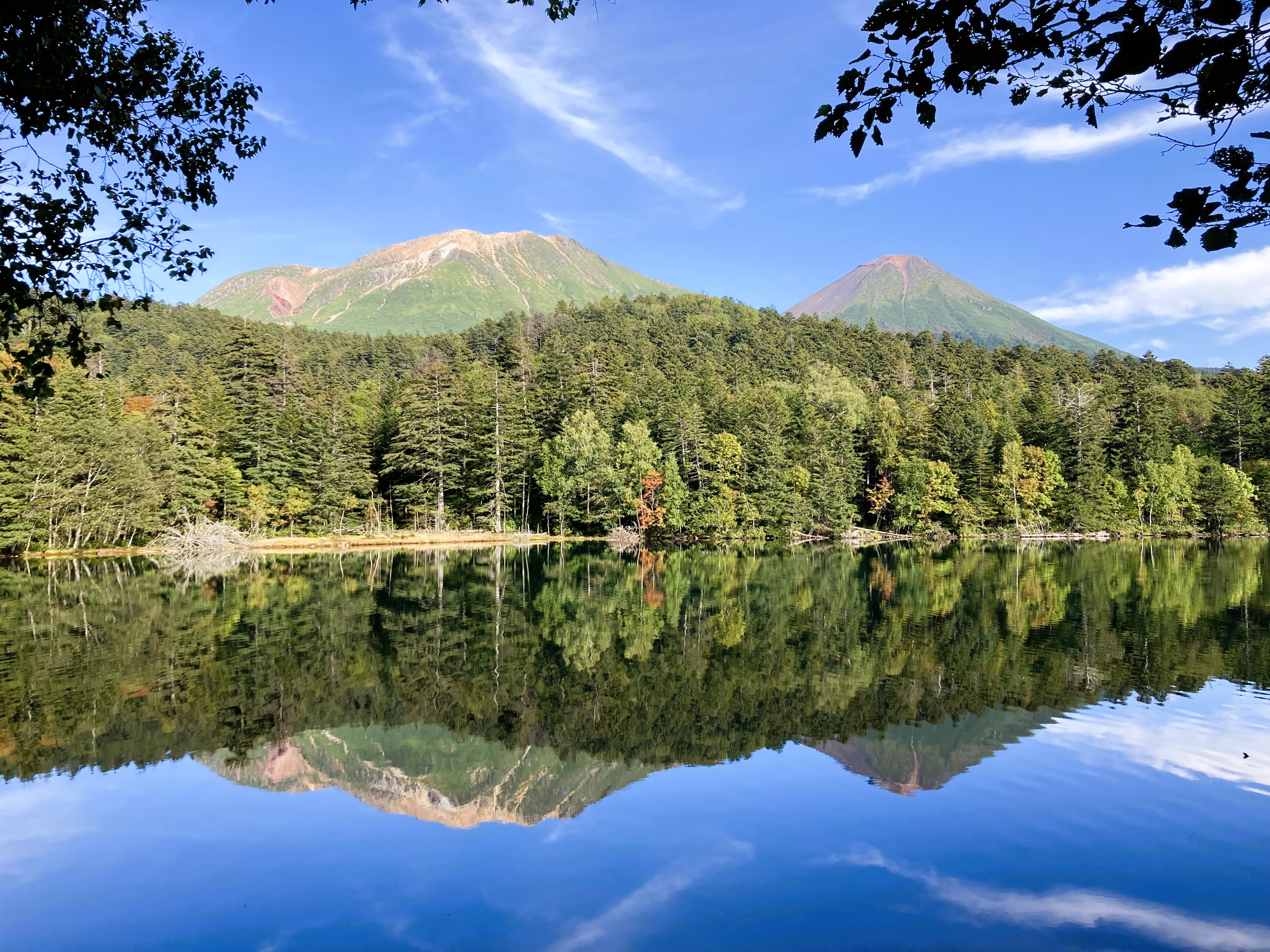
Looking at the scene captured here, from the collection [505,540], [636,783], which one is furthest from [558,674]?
[505,540]

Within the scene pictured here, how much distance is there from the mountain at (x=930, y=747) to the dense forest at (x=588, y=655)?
0.39m

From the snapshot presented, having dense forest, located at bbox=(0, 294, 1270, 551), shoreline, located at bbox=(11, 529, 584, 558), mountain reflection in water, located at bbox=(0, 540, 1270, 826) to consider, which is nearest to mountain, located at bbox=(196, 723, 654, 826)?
mountain reflection in water, located at bbox=(0, 540, 1270, 826)

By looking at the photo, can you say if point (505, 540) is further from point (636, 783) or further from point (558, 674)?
point (636, 783)

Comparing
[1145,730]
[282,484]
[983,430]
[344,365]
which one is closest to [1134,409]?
[983,430]

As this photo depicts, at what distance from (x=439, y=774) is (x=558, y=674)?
5227 mm

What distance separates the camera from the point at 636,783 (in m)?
9.95

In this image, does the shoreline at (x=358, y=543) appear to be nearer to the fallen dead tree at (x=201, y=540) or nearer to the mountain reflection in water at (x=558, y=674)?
the fallen dead tree at (x=201, y=540)

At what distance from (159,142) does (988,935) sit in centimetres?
1053

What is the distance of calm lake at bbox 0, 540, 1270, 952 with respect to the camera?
6.60m

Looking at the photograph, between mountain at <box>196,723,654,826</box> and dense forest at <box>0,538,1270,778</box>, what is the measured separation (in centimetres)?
45

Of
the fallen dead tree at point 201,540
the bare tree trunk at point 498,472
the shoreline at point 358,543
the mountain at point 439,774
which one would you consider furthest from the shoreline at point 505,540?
the mountain at point 439,774

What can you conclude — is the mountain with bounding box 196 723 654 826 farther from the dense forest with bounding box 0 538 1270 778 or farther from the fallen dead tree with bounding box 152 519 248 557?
the fallen dead tree with bounding box 152 519 248 557

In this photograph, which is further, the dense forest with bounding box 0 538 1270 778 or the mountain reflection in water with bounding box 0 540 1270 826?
the dense forest with bounding box 0 538 1270 778

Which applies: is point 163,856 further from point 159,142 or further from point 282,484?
point 282,484
